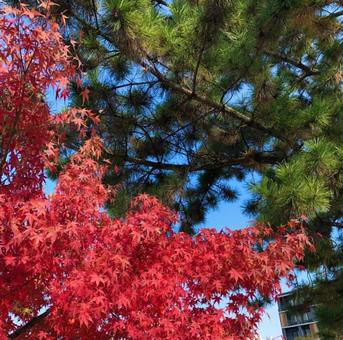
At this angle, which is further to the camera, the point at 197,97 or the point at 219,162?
the point at 219,162

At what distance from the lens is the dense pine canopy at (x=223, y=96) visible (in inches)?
173

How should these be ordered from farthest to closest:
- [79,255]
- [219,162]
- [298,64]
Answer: [219,162], [298,64], [79,255]

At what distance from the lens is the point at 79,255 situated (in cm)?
255

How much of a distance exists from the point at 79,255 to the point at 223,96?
341 centimetres

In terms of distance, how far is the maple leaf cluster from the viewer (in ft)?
7.81

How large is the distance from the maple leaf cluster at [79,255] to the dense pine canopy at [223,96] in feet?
3.72

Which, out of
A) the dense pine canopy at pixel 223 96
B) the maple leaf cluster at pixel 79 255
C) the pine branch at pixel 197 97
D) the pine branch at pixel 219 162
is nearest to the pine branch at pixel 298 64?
the dense pine canopy at pixel 223 96

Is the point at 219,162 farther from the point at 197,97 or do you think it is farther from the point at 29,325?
the point at 29,325

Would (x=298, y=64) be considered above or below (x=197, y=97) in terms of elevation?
above

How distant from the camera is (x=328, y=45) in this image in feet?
20.3

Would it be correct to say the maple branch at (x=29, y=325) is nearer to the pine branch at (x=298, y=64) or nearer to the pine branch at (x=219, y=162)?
the pine branch at (x=219, y=162)

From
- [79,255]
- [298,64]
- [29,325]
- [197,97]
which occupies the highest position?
[298,64]

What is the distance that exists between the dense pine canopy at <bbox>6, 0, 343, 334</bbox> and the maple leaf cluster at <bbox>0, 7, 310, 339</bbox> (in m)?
1.13

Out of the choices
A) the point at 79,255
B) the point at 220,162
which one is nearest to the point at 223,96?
the point at 220,162
